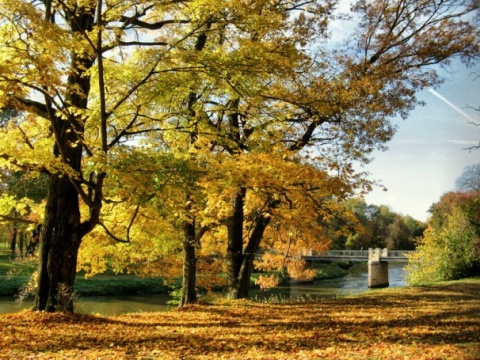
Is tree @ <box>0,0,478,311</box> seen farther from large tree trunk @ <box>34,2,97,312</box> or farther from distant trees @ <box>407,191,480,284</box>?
distant trees @ <box>407,191,480,284</box>

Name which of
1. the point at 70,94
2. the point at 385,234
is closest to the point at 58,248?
the point at 70,94

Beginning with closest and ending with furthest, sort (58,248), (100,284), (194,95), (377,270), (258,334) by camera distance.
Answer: (258,334)
(58,248)
(194,95)
(100,284)
(377,270)

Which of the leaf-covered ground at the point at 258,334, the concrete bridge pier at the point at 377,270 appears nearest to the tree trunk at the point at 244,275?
the leaf-covered ground at the point at 258,334

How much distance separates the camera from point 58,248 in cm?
847

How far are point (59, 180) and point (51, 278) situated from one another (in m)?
1.97

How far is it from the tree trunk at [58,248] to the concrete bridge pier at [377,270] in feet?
112

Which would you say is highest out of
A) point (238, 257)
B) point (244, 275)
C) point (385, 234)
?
point (385, 234)

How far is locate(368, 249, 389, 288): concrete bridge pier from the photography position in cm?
3847

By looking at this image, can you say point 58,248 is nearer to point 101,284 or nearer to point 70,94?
point 70,94

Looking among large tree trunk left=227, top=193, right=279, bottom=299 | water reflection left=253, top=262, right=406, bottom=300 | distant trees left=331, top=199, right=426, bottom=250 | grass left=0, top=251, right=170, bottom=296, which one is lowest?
water reflection left=253, top=262, right=406, bottom=300

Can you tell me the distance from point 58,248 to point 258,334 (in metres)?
4.38

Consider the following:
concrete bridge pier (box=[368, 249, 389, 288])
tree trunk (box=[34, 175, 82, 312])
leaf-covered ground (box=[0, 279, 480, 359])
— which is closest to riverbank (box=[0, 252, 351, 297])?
leaf-covered ground (box=[0, 279, 480, 359])

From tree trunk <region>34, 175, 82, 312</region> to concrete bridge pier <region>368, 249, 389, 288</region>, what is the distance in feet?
112

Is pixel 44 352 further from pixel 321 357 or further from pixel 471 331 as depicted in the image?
pixel 471 331
